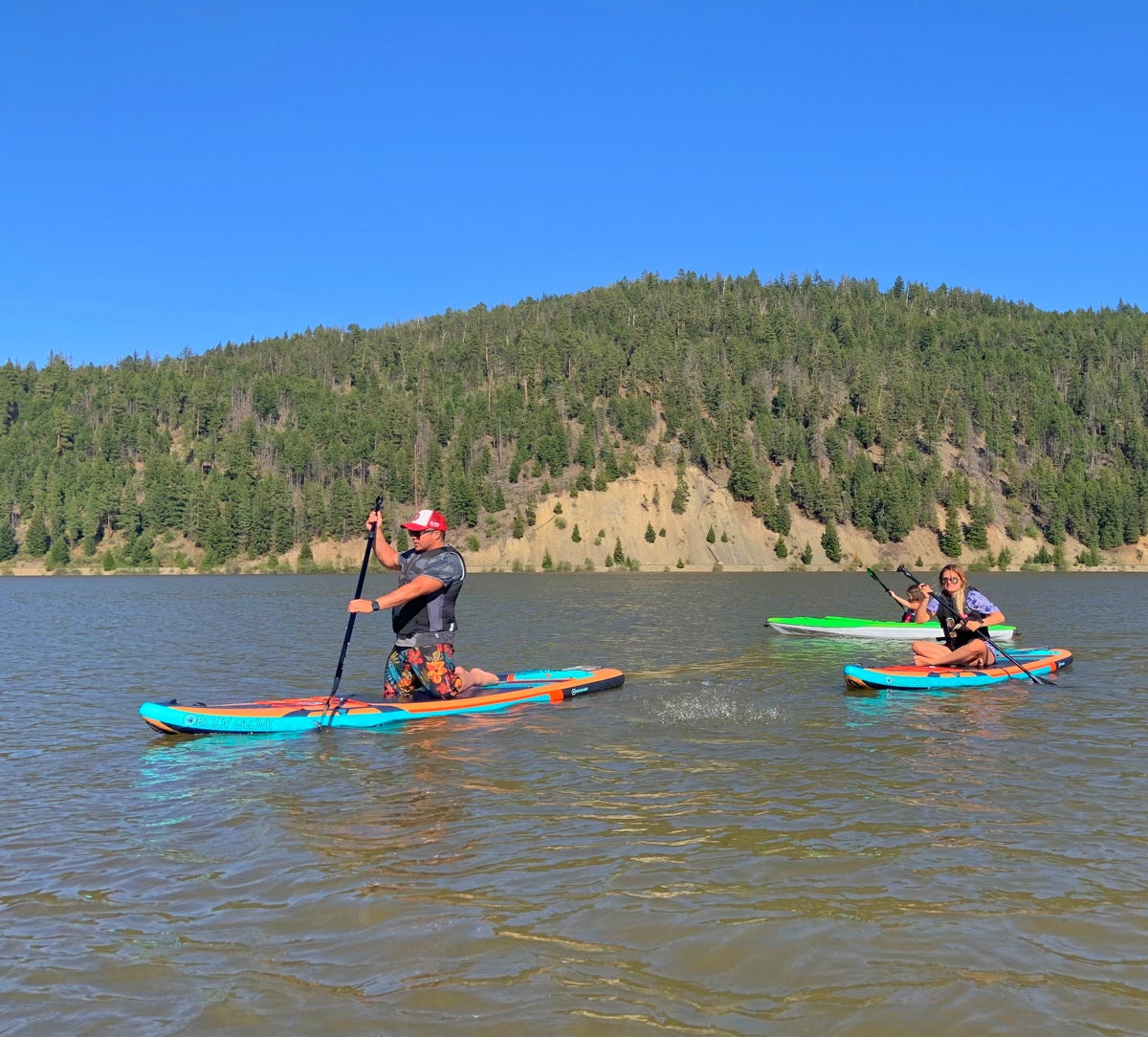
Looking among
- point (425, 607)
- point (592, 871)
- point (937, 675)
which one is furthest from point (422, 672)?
point (937, 675)

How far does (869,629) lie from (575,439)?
118137 mm

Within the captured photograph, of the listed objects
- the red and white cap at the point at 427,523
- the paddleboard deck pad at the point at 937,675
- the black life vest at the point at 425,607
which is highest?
the red and white cap at the point at 427,523

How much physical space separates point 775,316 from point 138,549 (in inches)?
5048

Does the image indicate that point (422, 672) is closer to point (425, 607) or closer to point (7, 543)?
point (425, 607)

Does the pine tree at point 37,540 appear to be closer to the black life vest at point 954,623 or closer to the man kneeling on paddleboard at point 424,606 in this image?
the man kneeling on paddleboard at point 424,606

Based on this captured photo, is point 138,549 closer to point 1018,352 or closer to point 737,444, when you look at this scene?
point 737,444

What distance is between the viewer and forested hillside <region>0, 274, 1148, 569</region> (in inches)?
5517

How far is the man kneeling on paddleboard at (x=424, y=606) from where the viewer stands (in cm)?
1445

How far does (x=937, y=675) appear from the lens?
754 inches

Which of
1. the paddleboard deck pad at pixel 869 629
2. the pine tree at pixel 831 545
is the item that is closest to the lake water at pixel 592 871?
the paddleboard deck pad at pixel 869 629

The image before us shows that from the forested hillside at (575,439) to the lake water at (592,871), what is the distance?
371 feet

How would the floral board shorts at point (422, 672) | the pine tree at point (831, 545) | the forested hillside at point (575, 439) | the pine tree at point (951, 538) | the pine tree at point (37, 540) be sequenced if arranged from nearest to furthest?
the floral board shorts at point (422, 672), the pine tree at point (831, 545), the pine tree at point (951, 538), the forested hillside at point (575, 439), the pine tree at point (37, 540)

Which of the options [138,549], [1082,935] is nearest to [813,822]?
[1082,935]

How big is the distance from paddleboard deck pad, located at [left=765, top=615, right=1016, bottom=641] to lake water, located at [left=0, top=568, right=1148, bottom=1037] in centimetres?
1032
